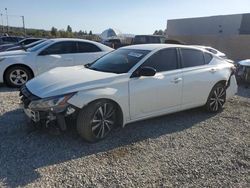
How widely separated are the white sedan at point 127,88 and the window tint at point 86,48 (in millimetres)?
3474

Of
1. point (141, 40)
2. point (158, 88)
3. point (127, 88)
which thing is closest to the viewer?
point (127, 88)

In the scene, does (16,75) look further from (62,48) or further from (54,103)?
(54,103)

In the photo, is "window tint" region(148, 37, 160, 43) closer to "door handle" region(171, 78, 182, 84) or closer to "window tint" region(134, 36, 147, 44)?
"window tint" region(134, 36, 147, 44)

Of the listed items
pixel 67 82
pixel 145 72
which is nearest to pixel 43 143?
pixel 67 82

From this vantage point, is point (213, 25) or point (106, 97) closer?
point (106, 97)

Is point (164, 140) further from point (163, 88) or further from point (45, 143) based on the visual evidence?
point (45, 143)

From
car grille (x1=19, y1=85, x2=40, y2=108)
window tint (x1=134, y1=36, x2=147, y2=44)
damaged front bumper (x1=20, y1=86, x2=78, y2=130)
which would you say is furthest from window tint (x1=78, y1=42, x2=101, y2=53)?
window tint (x1=134, y1=36, x2=147, y2=44)

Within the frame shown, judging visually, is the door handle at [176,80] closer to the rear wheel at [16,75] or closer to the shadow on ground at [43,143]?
the shadow on ground at [43,143]

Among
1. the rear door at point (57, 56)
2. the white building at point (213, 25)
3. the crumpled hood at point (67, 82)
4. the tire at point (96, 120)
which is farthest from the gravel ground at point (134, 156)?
the white building at point (213, 25)

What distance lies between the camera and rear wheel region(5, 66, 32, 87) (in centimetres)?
795

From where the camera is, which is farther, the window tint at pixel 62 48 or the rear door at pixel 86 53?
the rear door at pixel 86 53

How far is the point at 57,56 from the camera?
8414 mm

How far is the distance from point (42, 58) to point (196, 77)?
15.3 ft

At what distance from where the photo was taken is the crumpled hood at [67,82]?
4121 mm
